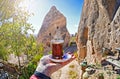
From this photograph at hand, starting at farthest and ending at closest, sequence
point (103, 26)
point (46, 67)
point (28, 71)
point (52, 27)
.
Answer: point (52, 27) < point (28, 71) < point (103, 26) < point (46, 67)

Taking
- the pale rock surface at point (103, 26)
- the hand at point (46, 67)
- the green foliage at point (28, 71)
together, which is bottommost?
the green foliage at point (28, 71)

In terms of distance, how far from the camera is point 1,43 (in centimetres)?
1420

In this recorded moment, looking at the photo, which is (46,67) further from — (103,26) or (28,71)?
(28,71)

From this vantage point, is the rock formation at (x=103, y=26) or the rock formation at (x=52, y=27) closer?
the rock formation at (x=103, y=26)

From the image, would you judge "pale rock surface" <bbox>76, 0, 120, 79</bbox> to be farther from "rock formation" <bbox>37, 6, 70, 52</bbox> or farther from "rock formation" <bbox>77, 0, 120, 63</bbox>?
"rock formation" <bbox>37, 6, 70, 52</bbox>

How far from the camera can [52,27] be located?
106 feet

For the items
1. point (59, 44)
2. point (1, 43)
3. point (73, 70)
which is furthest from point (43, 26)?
point (59, 44)

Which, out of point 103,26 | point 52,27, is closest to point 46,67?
point 103,26

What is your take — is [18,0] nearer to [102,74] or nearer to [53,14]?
[102,74]

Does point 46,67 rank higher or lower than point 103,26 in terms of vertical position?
lower

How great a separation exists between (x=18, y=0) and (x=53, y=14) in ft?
57.3

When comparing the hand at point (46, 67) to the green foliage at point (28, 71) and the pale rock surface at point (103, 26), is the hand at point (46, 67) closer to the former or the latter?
the pale rock surface at point (103, 26)

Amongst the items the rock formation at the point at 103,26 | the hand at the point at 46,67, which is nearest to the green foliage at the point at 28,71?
the rock formation at the point at 103,26

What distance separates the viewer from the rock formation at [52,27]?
32250mm
